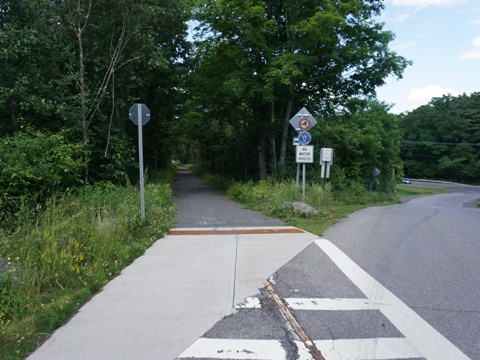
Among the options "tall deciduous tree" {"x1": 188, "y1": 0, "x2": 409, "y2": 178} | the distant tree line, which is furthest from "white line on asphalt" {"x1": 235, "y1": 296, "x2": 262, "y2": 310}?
"tall deciduous tree" {"x1": 188, "y1": 0, "x2": 409, "y2": 178}

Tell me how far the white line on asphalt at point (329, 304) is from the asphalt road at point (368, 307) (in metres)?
0.01

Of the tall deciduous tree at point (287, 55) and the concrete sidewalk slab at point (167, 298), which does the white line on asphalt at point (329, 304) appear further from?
the tall deciduous tree at point (287, 55)

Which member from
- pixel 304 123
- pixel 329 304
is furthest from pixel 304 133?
pixel 329 304

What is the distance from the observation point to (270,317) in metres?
3.92

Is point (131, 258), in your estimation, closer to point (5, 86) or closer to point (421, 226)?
point (421, 226)

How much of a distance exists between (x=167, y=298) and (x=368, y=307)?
2521 millimetres

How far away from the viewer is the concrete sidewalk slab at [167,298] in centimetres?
332

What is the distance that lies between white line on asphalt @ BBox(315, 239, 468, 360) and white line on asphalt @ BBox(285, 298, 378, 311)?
0.14m

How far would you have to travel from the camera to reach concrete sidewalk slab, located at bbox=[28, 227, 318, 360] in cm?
332

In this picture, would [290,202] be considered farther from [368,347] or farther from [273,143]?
[273,143]

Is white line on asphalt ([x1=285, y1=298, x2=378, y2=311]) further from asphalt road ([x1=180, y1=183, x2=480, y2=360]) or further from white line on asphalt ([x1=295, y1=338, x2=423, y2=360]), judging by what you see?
white line on asphalt ([x1=295, y1=338, x2=423, y2=360])

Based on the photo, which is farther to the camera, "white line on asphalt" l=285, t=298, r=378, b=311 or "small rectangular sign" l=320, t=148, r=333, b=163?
"small rectangular sign" l=320, t=148, r=333, b=163

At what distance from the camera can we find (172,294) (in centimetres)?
456

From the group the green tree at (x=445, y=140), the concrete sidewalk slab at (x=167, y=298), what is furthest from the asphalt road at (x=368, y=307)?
→ the green tree at (x=445, y=140)
